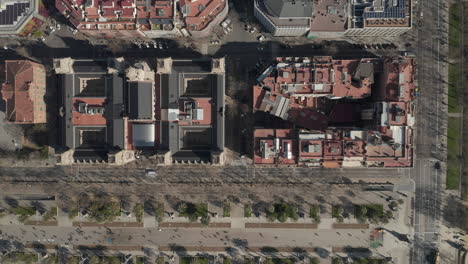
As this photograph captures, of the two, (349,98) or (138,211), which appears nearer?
(349,98)

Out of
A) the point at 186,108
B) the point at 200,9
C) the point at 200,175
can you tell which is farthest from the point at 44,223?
the point at 200,9

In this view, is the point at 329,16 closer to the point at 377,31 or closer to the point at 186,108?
the point at 377,31

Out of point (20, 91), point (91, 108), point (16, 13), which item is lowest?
point (91, 108)

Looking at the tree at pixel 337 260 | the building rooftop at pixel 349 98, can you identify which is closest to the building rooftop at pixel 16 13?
the building rooftop at pixel 349 98

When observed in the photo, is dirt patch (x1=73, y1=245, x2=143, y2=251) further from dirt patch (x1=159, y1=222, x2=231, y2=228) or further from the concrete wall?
the concrete wall

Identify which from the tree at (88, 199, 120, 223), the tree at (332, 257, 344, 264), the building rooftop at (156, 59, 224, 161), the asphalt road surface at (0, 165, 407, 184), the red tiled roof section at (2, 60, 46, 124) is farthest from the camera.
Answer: the asphalt road surface at (0, 165, 407, 184)

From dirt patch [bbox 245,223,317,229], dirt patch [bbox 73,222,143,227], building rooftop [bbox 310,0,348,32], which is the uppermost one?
building rooftop [bbox 310,0,348,32]

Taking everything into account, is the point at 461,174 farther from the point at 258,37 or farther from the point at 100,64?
the point at 100,64

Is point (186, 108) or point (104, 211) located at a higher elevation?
point (186, 108)

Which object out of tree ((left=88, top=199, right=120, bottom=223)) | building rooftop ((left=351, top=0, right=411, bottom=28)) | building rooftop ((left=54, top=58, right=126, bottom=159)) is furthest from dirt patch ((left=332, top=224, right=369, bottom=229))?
building rooftop ((left=54, top=58, right=126, bottom=159))

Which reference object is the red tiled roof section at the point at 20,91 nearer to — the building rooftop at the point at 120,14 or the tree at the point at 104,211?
the building rooftop at the point at 120,14

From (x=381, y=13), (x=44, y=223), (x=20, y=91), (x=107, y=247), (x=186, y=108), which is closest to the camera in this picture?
(x=381, y=13)
